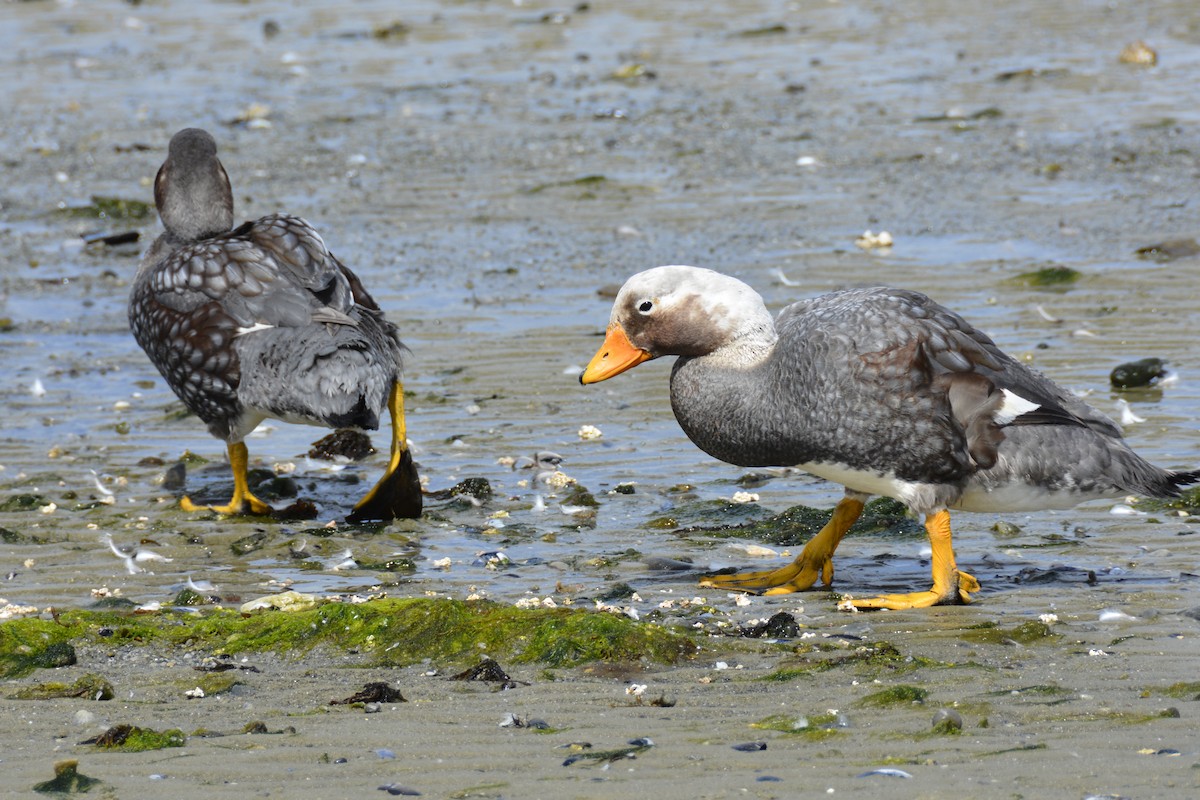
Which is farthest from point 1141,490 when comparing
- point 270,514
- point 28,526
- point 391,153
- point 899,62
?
point 899,62

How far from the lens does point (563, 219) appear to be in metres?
12.9

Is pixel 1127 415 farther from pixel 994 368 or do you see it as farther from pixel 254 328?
pixel 254 328

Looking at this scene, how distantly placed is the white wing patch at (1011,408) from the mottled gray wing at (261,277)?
126 inches

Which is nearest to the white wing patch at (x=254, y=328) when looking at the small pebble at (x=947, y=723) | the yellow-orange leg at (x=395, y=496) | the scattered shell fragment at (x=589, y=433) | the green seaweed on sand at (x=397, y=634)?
the yellow-orange leg at (x=395, y=496)

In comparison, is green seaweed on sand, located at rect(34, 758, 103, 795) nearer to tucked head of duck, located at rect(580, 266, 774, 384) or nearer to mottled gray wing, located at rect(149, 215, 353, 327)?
tucked head of duck, located at rect(580, 266, 774, 384)

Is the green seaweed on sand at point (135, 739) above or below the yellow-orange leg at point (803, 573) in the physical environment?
above

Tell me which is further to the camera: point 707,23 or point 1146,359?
point 707,23

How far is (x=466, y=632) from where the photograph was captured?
18.0 feet

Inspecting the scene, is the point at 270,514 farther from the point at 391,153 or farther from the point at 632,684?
the point at 391,153

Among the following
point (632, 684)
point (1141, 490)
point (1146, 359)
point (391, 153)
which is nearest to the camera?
point (632, 684)

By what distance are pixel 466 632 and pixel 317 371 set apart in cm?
228

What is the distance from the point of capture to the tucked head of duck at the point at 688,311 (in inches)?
244

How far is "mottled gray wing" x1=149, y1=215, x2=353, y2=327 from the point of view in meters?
7.83

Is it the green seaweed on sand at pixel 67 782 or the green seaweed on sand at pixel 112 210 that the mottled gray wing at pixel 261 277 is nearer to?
the green seaweed on sand at pixel 67 782
